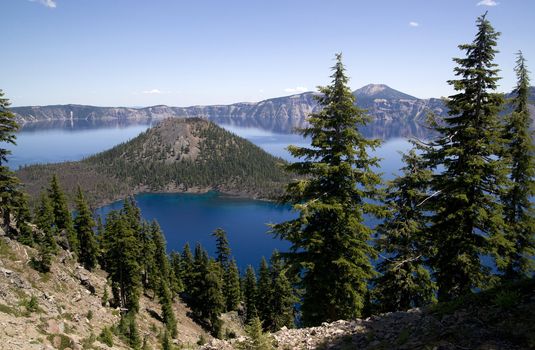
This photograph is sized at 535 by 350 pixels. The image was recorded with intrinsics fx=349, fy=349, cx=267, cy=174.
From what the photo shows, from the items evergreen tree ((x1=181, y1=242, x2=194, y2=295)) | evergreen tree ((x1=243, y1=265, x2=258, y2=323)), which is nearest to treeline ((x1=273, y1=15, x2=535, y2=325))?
evergreen tree ((x1=243, y1=265, x2=258, y2=323))

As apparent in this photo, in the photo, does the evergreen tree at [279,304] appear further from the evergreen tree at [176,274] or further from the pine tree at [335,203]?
the pine tree at [335,203]

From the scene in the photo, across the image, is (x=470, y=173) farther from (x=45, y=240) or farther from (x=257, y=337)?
(x=45, y=240)

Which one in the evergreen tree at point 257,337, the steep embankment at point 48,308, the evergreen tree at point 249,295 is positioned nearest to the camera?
the evergreen tree at point 257,337

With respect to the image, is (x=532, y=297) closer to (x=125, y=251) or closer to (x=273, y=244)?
(x=125, y=251)

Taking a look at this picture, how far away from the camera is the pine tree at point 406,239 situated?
20734 mm

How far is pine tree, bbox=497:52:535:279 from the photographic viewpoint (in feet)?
62.7

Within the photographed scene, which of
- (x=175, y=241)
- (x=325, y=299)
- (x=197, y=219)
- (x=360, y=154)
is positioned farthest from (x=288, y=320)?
(x=197, y=219)

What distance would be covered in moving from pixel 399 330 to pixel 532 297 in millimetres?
3987

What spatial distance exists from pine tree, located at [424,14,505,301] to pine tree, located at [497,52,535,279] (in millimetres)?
3011

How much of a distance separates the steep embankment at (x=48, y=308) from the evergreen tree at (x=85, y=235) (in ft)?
34.1

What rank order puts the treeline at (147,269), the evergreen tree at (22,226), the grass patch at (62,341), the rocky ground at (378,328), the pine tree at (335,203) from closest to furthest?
1. the rocky ground at (378,328)
2. the pine tree at (335,203)
3. the grass patch at (62,341)
4. the evergreen tree at (22,226)
5. the treeline at (147,269)

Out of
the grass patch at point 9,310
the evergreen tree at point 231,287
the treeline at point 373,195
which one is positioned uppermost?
the treeline at point 373,195

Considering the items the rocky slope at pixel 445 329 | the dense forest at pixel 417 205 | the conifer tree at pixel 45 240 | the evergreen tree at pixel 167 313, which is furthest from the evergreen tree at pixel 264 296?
the rocky slope at pixel 445 329

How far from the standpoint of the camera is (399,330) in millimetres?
11734
